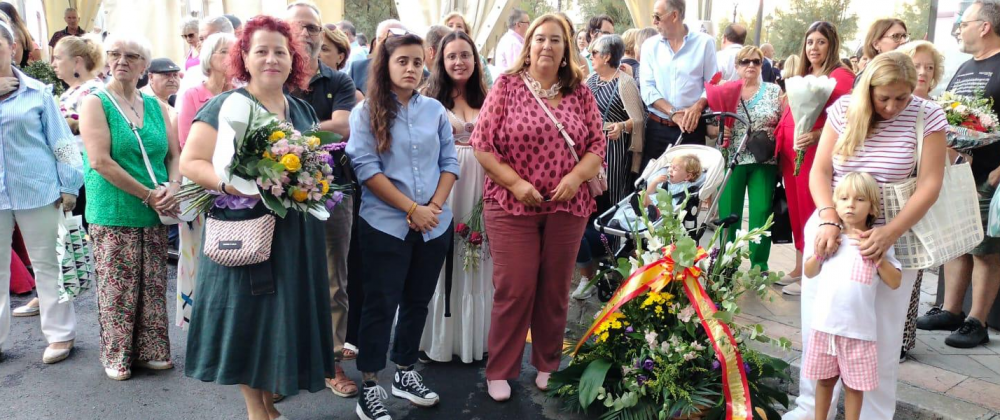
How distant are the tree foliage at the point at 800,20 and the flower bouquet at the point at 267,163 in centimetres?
1777

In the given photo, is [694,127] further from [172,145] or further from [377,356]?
[172,145]

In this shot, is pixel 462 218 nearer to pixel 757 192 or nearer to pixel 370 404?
pixel 370 404

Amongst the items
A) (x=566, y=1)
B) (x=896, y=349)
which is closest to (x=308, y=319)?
(x=896, y=349)

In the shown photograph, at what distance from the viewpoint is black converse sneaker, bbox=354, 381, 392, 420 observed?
3596 mm

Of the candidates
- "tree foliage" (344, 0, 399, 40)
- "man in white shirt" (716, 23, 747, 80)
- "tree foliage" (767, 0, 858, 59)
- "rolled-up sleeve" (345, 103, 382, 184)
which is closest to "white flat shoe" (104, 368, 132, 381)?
"rolled-up sleeve" (345, 103, 382, 184)

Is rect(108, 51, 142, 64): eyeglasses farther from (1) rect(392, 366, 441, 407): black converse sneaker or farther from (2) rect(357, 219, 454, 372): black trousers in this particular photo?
(1) rect(392, 366, 441, 407): black converse sneaker

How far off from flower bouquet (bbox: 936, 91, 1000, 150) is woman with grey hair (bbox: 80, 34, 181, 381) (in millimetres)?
4366

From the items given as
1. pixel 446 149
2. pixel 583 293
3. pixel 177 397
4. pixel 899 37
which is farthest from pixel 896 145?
pixel 177 397

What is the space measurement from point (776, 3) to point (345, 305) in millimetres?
19160

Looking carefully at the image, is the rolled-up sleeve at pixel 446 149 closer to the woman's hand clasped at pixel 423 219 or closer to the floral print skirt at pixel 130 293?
the woman's hand clasped at pixel 423 219

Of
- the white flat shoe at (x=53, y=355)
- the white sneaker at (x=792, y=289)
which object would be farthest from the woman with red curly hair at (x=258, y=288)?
the white sneaker at (x=792, y=289)

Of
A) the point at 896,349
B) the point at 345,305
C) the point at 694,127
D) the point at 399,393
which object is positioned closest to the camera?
the point at 896,349

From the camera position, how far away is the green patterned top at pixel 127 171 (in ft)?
13.0

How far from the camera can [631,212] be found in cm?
523
